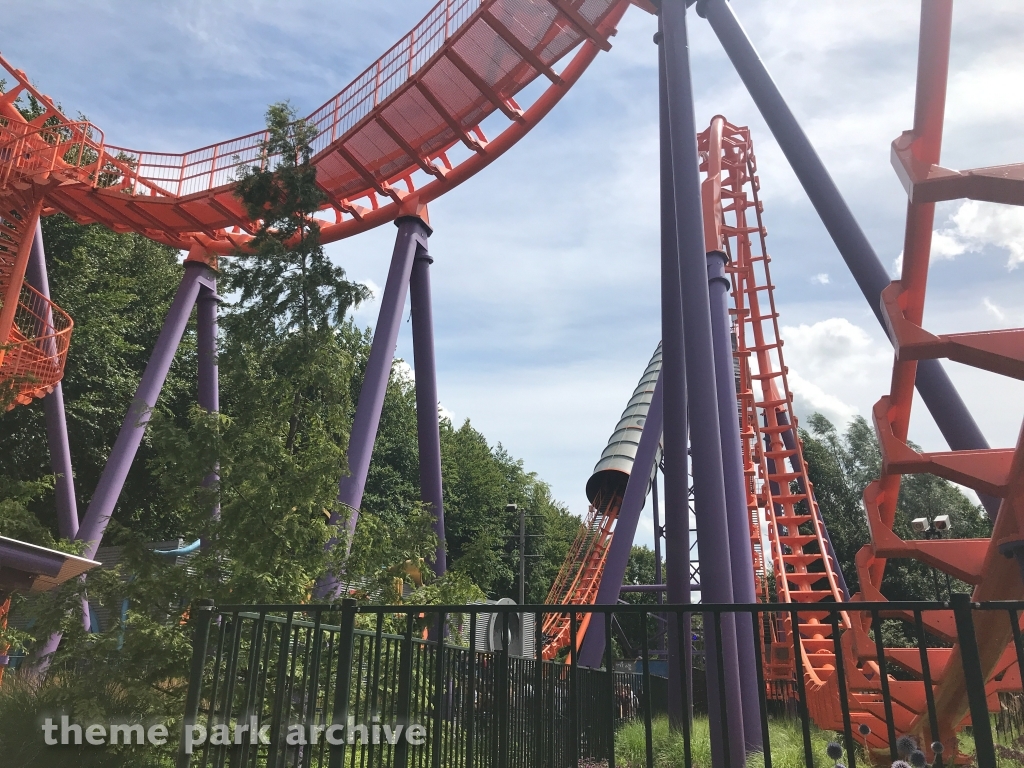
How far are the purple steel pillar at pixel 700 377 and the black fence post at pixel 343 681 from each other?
3.24 meters

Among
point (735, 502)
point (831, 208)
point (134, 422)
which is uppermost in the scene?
point (831, 208)

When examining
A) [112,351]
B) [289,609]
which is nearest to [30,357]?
[112,351]

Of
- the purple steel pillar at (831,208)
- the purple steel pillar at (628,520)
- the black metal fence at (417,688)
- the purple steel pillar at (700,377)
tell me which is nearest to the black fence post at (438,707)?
the black metal fence at (417,688)

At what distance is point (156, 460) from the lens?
23.6 ft

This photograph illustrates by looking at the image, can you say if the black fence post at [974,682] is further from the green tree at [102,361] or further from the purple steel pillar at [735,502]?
the green tree at [102,361]

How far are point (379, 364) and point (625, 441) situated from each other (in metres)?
17.3

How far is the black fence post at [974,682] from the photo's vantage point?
7.93 ft

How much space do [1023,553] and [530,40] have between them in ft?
29.1

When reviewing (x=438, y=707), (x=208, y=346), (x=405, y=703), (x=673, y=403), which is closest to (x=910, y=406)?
(x=673, y=403)

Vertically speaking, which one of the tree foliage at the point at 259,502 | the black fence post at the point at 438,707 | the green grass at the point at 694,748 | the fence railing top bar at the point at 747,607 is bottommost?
the green grass at the point at 694,748

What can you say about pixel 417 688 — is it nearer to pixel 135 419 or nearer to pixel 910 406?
pixel 910 406

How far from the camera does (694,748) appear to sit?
25.5 feet

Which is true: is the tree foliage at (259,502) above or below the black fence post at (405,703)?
above

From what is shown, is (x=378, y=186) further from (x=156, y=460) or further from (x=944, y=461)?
(x=944, y=461)
